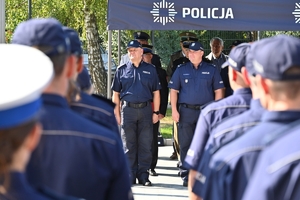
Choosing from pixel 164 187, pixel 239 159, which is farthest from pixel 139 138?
pixel 239 159

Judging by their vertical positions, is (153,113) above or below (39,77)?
below

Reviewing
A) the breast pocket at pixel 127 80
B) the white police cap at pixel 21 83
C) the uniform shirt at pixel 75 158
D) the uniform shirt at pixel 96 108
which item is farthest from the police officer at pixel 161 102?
the white police cap at pixel 21 83

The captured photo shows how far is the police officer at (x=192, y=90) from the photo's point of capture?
9.16 m

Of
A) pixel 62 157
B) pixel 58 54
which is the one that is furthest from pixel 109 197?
pixel 58 54

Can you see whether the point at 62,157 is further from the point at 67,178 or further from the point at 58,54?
the point at 58,54

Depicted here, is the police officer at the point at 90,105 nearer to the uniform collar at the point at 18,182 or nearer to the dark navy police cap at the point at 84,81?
the dark navy police cap at the point at 84,81

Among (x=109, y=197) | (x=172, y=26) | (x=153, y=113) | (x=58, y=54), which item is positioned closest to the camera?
(x=58, y=54)

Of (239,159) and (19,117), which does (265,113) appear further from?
(19,117)

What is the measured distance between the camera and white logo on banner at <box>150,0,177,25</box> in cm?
863

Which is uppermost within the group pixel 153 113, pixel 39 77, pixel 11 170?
pixel 39 77

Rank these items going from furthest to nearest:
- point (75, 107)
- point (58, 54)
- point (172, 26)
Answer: point (172, 26) → point (75, 107) → point (58, 54)

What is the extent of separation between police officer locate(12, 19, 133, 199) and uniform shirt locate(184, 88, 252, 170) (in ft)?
5.26

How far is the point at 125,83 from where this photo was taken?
29.9 ft

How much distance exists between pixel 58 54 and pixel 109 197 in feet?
2.28
